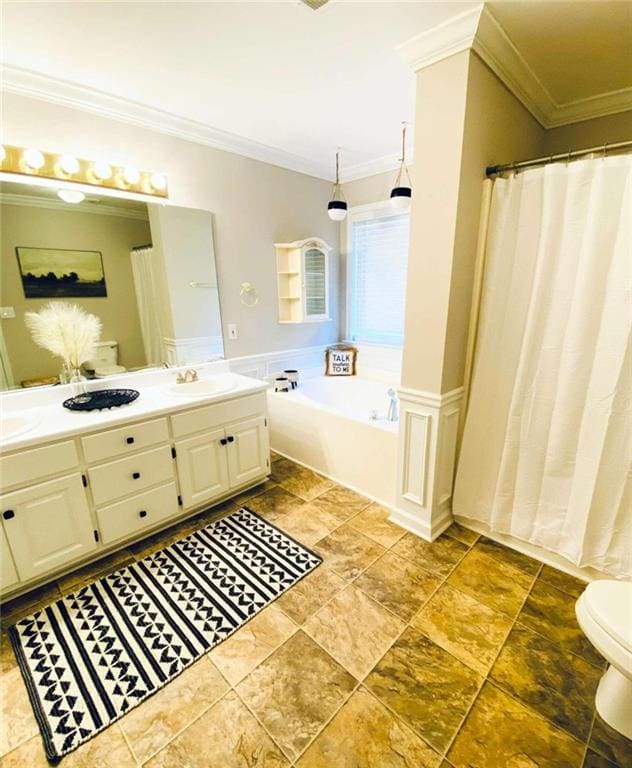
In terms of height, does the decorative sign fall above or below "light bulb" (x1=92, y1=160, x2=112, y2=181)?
below

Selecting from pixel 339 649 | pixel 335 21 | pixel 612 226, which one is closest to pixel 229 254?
pixel 335 21

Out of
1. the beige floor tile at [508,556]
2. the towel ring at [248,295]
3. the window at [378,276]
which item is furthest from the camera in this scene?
the window at [378,276]

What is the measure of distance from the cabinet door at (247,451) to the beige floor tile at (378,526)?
75 cm

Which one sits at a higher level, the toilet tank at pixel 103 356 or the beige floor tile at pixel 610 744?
the toilet tank at pixel 103 356

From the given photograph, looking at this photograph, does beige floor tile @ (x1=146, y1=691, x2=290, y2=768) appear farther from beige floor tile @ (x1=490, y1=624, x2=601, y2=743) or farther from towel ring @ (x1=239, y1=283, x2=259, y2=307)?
towel ring @ (x1=239, y1=283, x2=259, y2=307)

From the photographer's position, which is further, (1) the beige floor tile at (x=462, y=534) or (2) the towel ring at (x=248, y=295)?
(2) the towel ring at (x=248, y=295)

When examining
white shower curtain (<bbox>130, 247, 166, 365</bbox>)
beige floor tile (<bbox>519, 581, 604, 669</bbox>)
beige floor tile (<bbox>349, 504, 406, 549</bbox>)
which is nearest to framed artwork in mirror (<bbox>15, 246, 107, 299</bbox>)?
white shower curtain (<bbox>130, 247, 166, 365</bbox>)

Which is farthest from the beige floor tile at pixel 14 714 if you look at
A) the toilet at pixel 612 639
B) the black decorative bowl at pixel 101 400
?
the toilet at pixel 612 639

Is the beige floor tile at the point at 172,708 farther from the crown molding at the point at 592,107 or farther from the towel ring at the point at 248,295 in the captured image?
the crown molding at the point at 592,107

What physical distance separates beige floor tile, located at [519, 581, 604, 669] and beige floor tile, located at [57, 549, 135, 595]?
6.51ft

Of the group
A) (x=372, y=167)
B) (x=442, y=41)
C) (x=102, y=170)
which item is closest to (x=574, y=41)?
(x=442, y=41)

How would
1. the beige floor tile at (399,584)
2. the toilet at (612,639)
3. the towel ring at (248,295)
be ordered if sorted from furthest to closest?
the towel ring at (248,295)
the beige floor tile at (399,584)
the toilet at (612,639)

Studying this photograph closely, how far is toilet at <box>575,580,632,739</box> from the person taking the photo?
1.05m

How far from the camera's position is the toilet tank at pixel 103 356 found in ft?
6.95
